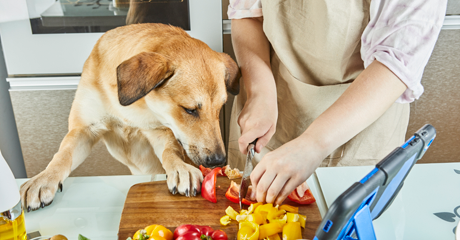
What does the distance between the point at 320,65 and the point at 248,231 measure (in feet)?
1.60

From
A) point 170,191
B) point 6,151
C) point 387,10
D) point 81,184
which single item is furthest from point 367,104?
point 6,151

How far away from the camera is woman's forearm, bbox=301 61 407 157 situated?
1.91ft

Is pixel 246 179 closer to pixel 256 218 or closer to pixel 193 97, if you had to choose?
pixel 256 218

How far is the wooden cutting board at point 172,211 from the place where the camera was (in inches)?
22.7

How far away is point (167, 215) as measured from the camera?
1.98 feet

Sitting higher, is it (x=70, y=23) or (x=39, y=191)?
(x=70, y=23)

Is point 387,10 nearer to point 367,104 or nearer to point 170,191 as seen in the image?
point 367,104

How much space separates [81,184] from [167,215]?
236 millimetres

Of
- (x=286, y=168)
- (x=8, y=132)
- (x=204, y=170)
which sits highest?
(x=286, y=168)

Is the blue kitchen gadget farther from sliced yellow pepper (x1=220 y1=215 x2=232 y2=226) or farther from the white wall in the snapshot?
the white wall

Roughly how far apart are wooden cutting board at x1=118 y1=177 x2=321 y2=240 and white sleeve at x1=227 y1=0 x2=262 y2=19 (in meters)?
0.48

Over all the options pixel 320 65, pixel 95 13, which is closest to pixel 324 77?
pixel 320 65

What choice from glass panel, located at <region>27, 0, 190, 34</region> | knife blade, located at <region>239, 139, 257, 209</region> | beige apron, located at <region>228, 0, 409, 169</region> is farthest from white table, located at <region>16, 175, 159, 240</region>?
glass panel, located at <region>27, 0, 190, 34</region>

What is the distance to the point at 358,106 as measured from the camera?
595 mm
